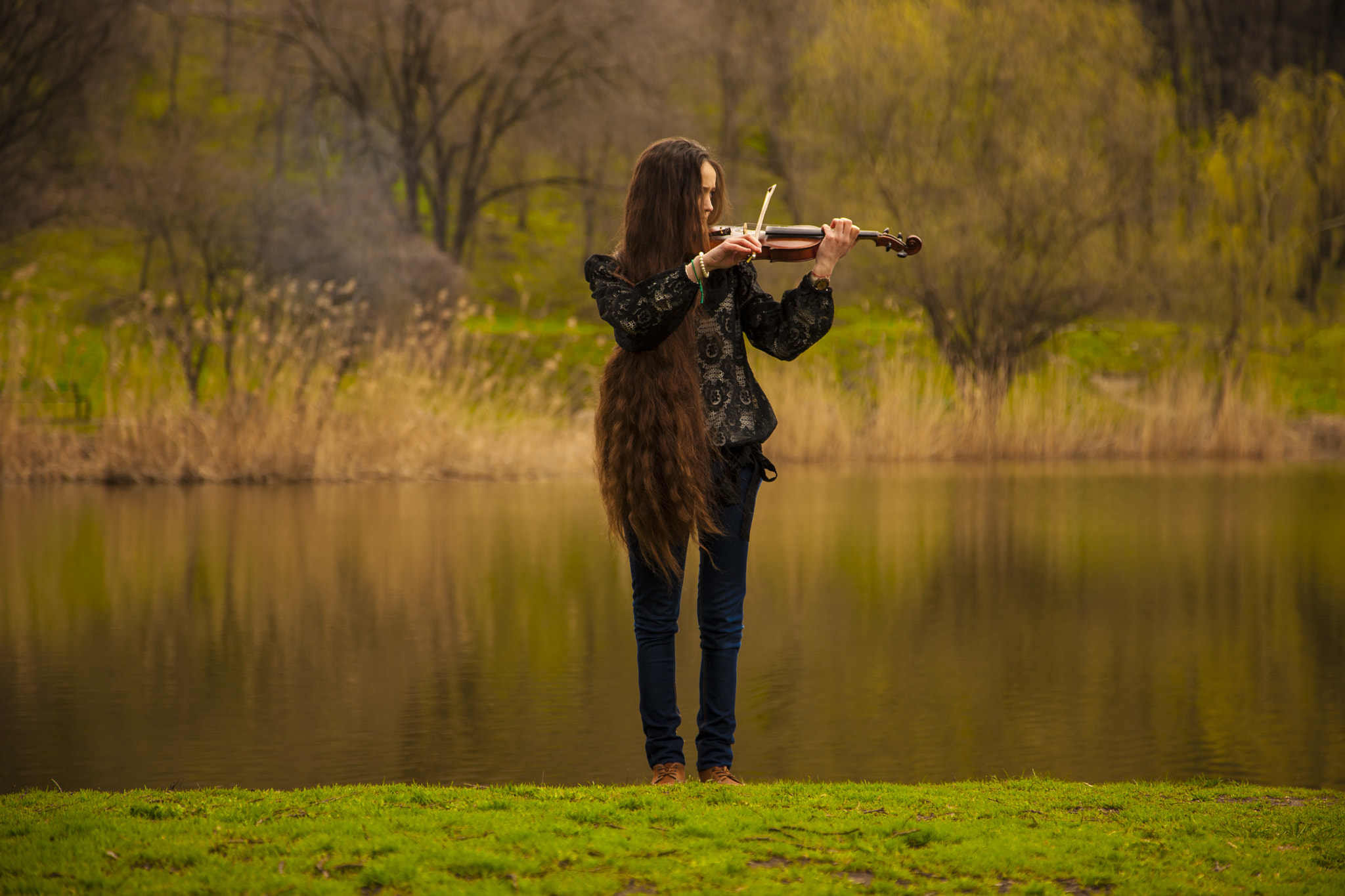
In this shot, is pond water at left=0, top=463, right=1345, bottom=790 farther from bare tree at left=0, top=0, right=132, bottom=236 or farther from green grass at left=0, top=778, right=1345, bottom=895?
bare tree at left=0, top=0, right=132, bottom=236

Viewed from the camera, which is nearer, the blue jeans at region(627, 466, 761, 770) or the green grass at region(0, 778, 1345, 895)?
the green grass at region(0, 778, 1345, 895)

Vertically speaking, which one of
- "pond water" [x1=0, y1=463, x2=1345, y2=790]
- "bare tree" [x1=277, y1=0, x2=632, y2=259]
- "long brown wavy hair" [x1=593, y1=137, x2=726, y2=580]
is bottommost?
"pond water" [x1=0, y1=463, x2=1345, y2=790]

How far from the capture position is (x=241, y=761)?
4223 millimetres

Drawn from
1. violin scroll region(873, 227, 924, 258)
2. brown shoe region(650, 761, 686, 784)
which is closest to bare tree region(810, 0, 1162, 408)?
violin scroll region(873, 227, 924, 258)

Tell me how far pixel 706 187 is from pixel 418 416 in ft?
34.7

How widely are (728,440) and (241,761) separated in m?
1.95

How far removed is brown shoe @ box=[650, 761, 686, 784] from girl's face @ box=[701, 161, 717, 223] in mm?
1395

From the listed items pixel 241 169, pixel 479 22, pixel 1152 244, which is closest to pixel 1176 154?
pixel 1152 244

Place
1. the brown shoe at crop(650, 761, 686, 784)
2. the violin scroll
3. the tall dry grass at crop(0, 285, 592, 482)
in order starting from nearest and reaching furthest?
the brown shoe at crop(650, 761, 686, 784) → the violin scroll → the tall dry grass at crop(0, 285, 592, 482)

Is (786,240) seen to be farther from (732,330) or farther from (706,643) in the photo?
(706,643)

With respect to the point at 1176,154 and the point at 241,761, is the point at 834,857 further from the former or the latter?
the point at 1176,154

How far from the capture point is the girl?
3.40 m

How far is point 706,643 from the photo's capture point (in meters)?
3.45

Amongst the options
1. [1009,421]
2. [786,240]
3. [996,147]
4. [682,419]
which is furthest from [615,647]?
[996,147]
